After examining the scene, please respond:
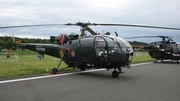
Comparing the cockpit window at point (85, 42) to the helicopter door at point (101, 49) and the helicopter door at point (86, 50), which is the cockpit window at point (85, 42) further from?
the helicopter door at point (101, 49)

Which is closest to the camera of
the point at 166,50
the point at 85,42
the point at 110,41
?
the point at 110,41

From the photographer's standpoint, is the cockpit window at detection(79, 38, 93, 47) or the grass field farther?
the grass field

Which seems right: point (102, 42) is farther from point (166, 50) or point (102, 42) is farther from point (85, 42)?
point (166, 50)

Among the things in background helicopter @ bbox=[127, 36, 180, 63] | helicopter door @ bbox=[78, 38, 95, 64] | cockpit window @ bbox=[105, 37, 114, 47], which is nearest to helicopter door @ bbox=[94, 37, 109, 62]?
cockpit window @ bbox=[105, 37, 114, 47]

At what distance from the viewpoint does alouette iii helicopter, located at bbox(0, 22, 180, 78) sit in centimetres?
982

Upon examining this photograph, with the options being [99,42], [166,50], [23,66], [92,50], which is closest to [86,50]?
[92,50]

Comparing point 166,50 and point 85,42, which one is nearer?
point 85,42

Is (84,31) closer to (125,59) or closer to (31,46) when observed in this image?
(125,59)

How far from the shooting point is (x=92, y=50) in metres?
10.3

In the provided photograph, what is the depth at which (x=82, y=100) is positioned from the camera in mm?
5770

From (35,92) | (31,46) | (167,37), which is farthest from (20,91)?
(167,37)

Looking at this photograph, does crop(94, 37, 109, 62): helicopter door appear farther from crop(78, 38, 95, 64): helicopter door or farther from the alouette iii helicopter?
crop(78, 38, 95, 64): helicopter door

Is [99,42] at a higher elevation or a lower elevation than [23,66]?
higher

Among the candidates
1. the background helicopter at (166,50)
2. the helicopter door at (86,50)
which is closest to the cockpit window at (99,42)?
the helicopter door at (86,50)
